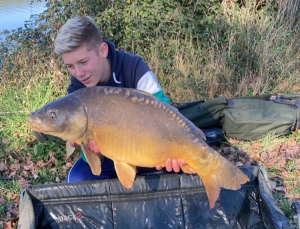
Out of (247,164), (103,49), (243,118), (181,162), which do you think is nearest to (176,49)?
(243,118)

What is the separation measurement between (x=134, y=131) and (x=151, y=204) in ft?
2.39

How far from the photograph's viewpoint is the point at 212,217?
6.95ft

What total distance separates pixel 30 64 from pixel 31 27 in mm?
531

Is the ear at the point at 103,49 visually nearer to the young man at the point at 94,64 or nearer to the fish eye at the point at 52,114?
the young man at the point at 94,64

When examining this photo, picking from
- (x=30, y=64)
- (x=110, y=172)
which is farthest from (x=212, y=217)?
(x=30, y=64)

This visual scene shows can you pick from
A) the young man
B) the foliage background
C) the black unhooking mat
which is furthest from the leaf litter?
the foliage background

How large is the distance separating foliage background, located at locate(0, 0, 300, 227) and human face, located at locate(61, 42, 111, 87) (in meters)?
1.65

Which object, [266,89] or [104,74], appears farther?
[266,89]

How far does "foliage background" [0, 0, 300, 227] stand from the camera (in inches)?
149

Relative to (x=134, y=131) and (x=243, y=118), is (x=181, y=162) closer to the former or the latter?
(x=134, y=131)

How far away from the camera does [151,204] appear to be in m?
2.10

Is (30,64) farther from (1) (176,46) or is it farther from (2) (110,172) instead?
(2) (110,172)

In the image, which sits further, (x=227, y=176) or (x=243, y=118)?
(x=243, y=118)

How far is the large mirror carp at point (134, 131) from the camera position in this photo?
58.7 inches
